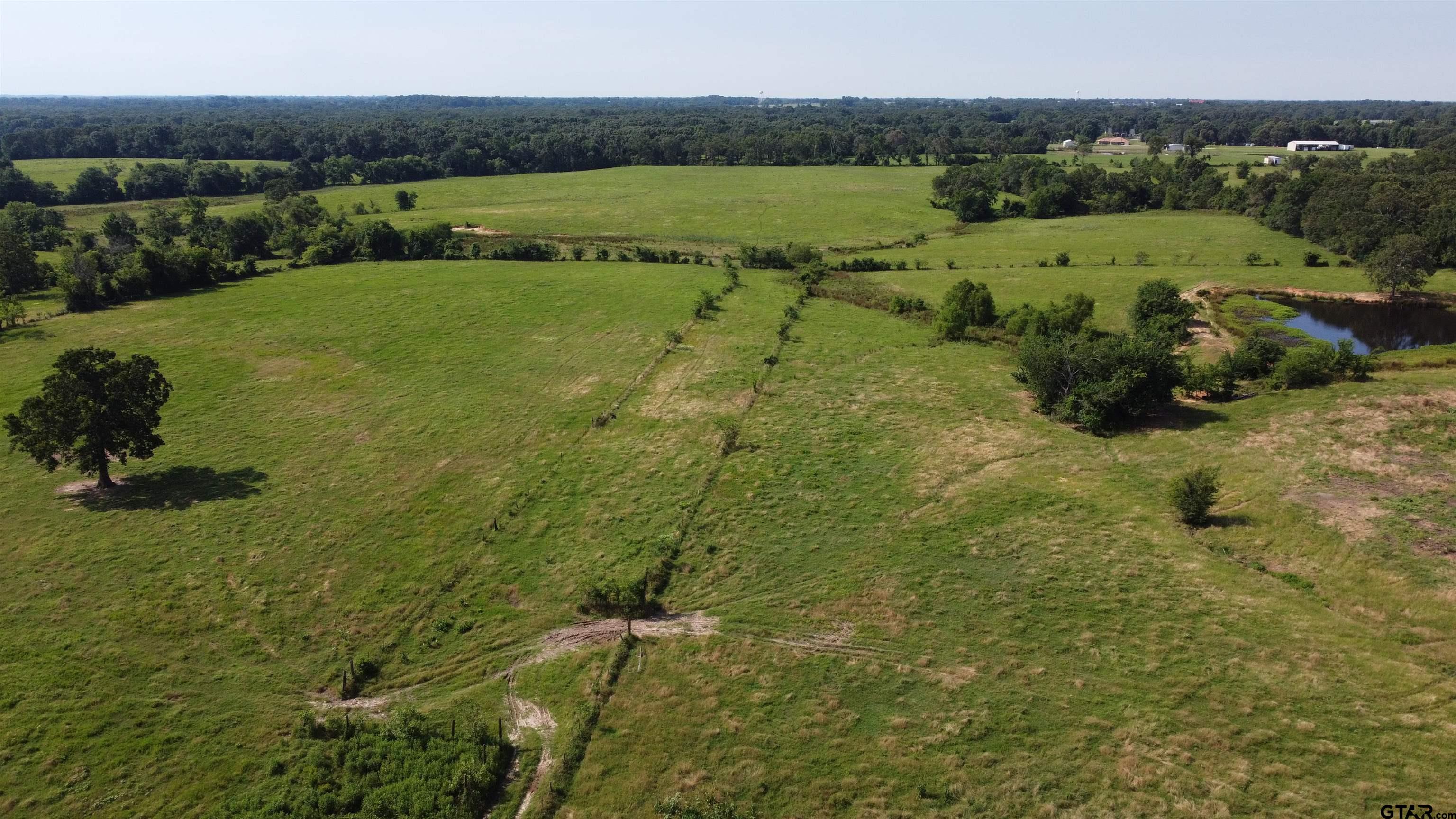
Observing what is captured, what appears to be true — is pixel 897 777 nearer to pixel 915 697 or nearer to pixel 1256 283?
pixel 915 697

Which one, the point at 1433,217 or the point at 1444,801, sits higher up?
the point at 1433,217

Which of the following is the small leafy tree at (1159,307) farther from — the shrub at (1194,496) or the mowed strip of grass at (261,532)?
the mowed strip of grass at (261,532)

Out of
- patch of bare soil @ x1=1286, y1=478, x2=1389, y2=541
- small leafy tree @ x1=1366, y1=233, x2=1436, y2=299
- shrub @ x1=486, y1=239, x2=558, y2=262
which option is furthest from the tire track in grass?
small leafy tree @ x1=1366, y1=233, x2=1436, y2=299

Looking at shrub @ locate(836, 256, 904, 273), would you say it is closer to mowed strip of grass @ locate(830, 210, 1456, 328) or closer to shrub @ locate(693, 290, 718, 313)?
mowed strip of grass @ locate(830, 210, 1456, 328)

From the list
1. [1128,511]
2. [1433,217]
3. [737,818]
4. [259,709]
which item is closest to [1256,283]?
[1433,217]

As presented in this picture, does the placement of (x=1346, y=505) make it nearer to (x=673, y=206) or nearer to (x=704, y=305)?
A: (x=704, y=305)

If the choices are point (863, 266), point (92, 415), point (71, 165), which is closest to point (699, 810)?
point (92, 415)
